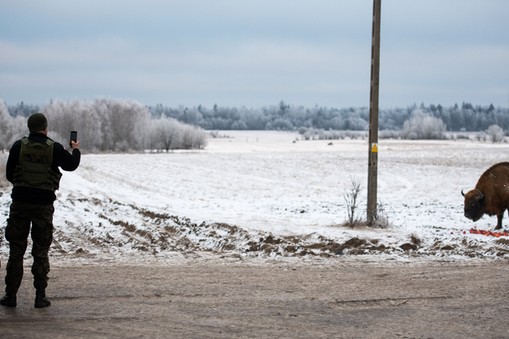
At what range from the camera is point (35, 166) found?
800cm

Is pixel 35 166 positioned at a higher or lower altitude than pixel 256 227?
higher

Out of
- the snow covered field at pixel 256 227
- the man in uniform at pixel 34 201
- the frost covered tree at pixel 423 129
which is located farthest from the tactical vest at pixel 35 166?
the frost covered tree at pixel 423 129

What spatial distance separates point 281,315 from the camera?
783 centimetres

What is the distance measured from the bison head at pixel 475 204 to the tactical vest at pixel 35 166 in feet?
40.4

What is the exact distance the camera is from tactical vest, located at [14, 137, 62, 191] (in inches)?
314

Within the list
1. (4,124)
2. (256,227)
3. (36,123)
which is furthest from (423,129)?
(36,123)

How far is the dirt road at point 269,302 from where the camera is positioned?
714cm

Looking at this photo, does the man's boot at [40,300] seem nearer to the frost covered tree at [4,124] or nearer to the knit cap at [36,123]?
the knit cap at [36,123]

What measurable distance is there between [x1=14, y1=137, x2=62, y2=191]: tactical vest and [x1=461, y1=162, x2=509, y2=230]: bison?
11907mm

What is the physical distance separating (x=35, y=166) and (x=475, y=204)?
1257 centimetres

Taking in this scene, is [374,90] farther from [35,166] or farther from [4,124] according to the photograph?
[4,124]

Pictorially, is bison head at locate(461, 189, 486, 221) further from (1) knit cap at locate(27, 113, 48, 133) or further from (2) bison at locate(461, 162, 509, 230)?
(1) knit cap at locate(27, 113, 48, 133)

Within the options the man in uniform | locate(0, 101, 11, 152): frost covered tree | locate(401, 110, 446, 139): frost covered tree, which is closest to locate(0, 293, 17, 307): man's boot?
the man in uniform

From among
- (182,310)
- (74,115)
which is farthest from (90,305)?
(74,115)
